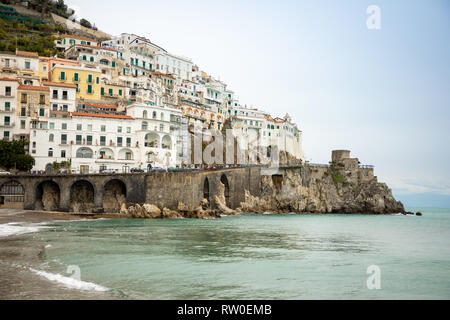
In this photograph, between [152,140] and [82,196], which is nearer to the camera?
[82,196]

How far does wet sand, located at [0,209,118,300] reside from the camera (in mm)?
14824

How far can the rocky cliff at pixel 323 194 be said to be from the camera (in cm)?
7687

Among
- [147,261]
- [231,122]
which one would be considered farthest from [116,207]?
[231,122]

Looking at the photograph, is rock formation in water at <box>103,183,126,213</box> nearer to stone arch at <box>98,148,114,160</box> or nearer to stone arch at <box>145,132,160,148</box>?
stone arch at <box>98,148,114,160</box>

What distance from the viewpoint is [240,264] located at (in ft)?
75.7

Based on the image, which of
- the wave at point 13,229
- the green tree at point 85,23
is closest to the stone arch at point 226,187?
the wave at point 13,229

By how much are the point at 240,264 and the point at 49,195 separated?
1550 inches

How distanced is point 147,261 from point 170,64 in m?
87.9

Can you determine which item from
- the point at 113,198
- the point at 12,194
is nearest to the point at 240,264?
the point at 113,198

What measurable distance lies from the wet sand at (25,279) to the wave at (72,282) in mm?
313

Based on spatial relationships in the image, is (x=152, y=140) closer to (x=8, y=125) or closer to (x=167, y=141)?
(x=167, y=141)

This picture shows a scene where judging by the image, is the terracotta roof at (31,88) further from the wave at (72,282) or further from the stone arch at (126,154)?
the wave at (72,282)

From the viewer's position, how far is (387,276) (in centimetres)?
2212

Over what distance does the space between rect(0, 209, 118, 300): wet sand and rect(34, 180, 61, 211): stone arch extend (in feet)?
77.0
